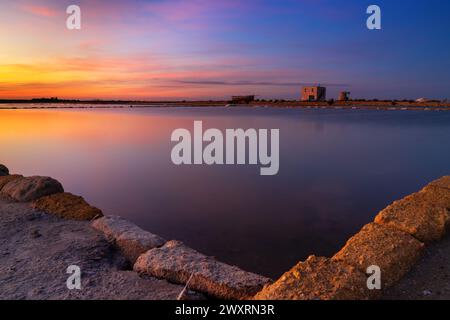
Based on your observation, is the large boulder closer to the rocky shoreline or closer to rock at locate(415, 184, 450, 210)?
the rocky shoreline

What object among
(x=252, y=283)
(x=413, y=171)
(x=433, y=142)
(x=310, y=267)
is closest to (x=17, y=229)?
(x=252, y=283)

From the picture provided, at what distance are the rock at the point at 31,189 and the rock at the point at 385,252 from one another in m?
5.99

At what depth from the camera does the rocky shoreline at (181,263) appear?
3.40 metres

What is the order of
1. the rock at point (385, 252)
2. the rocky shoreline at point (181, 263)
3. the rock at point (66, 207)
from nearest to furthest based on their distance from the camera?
the rocky shoreline at point (181, 263), the rock at point (385, 252), the rock at point (66, 207)

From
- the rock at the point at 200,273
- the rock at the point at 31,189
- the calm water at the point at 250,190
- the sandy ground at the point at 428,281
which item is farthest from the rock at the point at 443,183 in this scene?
the rock at the point at 31,189

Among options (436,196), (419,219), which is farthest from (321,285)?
(436,196)

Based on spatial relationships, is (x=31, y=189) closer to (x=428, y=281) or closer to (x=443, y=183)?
(x=428, y=281)

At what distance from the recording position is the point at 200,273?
12.9 feet

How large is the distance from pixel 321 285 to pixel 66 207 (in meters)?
5.10

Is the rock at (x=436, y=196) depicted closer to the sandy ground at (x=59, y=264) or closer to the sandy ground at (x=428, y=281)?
the sandy ground at (x=428, y=281)

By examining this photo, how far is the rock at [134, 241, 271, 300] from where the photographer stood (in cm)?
376

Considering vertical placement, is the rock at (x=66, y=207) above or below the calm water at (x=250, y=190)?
above

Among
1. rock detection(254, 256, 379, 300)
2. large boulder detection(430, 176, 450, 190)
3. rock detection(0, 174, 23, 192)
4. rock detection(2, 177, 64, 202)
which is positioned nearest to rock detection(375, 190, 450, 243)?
large boulder detection(430, 176, 450, 190)

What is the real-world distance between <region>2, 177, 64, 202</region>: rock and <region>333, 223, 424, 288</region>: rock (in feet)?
19.7
